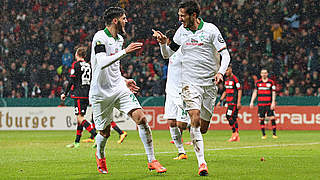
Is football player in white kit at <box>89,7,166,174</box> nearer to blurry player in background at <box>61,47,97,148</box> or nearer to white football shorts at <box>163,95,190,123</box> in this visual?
white football shorts at <box>163,95,190,123</box>

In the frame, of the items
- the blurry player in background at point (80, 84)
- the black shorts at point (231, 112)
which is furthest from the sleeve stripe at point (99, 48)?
the black shorts at point (231, 112)

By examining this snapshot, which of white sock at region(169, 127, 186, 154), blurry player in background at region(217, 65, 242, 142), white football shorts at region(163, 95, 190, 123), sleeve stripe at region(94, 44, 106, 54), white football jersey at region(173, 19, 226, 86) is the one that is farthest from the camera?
blurry player in background at region(217, 65, 242, 142)

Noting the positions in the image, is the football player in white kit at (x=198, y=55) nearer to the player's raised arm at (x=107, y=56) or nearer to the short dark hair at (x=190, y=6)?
the short dark hair at (x=190, y=6)

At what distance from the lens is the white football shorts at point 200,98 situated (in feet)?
25.5

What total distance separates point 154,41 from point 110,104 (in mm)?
19045

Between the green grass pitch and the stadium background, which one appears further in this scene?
the stadium background

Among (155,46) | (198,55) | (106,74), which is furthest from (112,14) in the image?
(155,46)

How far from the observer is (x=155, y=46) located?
26.5 metres

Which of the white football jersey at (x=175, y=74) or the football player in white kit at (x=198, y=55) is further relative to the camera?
the white football jersey at (x=175, y=74)

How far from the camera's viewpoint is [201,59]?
321 inches

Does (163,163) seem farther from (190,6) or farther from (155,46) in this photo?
(155,46)

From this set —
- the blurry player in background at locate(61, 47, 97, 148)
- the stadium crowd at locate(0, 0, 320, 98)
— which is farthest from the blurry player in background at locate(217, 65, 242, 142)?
the stadium crowd at locate(0, 0, 320, 98)

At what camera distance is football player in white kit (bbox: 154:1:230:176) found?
Result: 25.9ft

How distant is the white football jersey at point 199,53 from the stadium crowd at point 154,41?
15.5m
